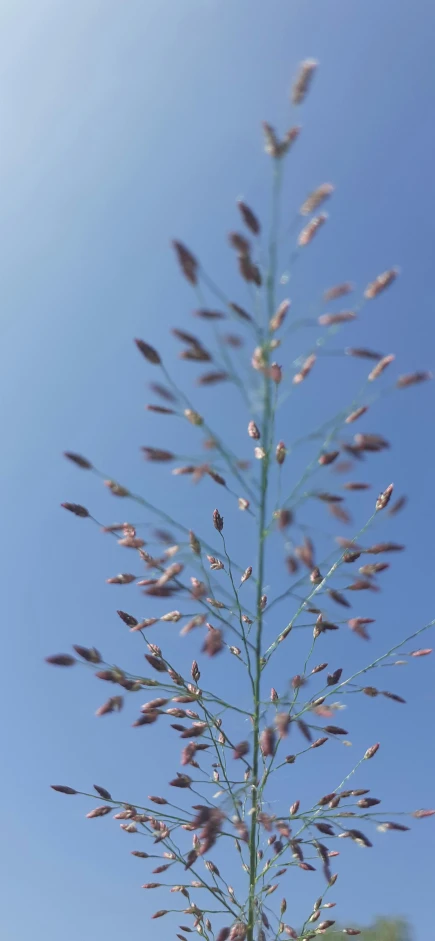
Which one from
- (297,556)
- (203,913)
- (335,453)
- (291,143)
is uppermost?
(291,143)

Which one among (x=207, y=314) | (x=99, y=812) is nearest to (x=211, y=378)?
(x=207, y=314)

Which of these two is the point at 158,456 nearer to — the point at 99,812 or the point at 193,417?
the point at 193,417

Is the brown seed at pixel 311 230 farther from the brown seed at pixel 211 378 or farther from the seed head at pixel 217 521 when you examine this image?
the seed head at pixel 217 521

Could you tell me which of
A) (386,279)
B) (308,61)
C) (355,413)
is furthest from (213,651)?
(308,61)

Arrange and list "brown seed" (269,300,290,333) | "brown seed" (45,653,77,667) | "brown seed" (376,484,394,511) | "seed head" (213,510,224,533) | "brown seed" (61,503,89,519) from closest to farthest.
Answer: "brown seed" (269,300,290,333), "brown seed" (45,653,77,667), "brown seed" (61,503,89,519), "brown seed" (376,484,394,511), "seed head" (213,510,224,533)

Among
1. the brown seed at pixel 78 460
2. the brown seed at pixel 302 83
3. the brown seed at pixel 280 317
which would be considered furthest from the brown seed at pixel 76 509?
the brown seed at pixel 302 83

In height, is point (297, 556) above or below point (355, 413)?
below

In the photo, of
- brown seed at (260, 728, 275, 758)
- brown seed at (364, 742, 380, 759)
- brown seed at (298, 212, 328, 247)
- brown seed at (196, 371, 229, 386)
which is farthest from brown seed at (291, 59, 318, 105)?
brown seed at (364, 742, 380, 759)

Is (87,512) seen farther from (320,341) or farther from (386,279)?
(386,279)

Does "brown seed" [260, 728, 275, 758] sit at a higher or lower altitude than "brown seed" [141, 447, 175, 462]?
lower

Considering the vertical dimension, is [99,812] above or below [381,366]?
below

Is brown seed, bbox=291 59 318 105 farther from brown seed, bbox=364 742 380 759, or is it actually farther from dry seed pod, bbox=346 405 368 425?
brown seed, bbox=364 742 380 759
